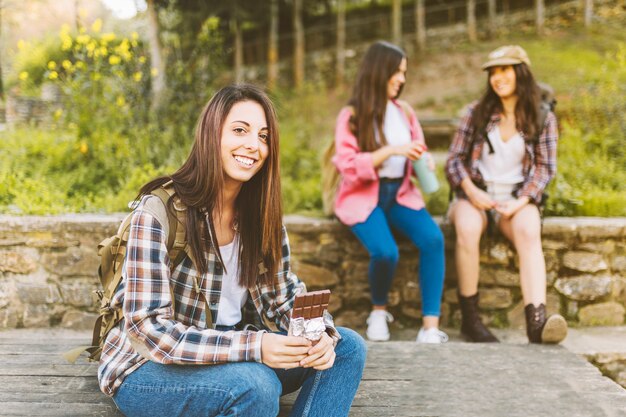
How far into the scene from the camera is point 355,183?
375cm

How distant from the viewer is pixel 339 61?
47.8 ft

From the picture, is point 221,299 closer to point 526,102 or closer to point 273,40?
point 526,102

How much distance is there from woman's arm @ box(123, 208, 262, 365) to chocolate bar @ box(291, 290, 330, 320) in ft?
0.58

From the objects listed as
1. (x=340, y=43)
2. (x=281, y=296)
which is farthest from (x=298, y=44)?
(x=281, y=296)

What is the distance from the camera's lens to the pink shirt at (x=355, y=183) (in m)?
3.66

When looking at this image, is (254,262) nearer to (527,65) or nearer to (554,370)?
(554,370)

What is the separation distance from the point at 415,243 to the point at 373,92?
0.99 meters

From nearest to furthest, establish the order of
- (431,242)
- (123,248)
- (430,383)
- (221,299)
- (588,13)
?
(123,248)
(221,299)
(430,383)
(431,242)
(588,13)

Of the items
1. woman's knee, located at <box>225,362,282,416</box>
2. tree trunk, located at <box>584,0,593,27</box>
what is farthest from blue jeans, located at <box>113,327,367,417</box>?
tree trunk, located at <box>584,0,593,27</box>

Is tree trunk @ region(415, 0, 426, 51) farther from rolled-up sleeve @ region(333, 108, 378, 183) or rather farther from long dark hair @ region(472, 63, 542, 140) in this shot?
rolled-up sleeve @ region(333, 108, 378, 183)

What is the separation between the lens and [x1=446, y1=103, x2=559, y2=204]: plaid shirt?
372cm

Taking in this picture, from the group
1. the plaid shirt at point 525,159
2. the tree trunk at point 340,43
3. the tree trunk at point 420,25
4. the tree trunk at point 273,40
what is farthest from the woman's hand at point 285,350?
the tree trunk at point 420,25

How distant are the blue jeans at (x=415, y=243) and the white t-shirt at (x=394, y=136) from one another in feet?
0.80

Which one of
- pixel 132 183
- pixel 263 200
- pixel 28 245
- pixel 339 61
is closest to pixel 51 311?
pixel 28 245
